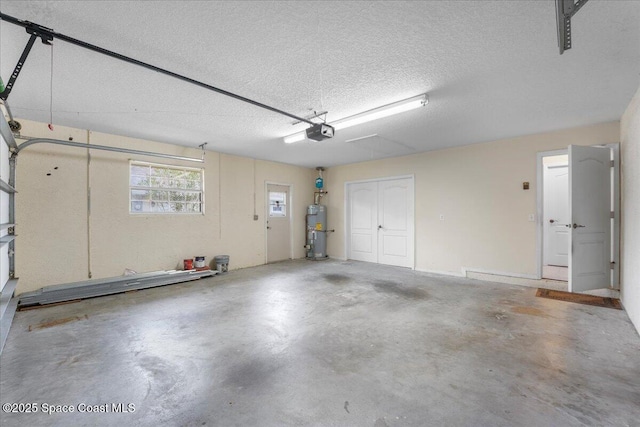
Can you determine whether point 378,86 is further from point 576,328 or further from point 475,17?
point 576,328

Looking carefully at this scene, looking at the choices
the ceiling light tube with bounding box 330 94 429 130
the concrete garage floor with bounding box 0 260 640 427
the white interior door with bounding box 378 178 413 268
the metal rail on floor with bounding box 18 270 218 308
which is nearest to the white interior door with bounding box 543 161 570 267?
the concrete garage floor with bounding box 0 260 640 427

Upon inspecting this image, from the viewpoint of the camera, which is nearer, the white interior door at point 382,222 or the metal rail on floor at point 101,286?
the metal rail on floor at point 101,286

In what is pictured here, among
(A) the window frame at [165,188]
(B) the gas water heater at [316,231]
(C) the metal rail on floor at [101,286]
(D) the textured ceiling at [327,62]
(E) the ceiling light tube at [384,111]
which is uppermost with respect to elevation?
(D) the textured ceiling at [327,62]

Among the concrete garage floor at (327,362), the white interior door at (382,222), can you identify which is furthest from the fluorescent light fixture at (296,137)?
the white interior door at (382,222)

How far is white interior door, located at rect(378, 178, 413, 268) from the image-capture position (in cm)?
619

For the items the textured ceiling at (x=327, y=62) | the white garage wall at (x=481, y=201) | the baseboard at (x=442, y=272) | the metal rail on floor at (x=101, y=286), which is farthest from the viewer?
the baseboard at (x=442, y=272)

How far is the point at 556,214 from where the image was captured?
620 centimetres

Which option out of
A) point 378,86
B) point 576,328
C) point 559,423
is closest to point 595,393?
point 559,423

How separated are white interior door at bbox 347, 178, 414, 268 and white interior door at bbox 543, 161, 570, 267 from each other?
10.6 ft

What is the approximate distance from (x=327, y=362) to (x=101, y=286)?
390 cm

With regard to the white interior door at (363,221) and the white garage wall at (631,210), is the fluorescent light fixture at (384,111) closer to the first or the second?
the white garage wall at (631,210)

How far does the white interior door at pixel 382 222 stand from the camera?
624 centimetres

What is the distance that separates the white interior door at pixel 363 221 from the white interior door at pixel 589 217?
3.74m

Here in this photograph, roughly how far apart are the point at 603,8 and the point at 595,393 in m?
2.58
